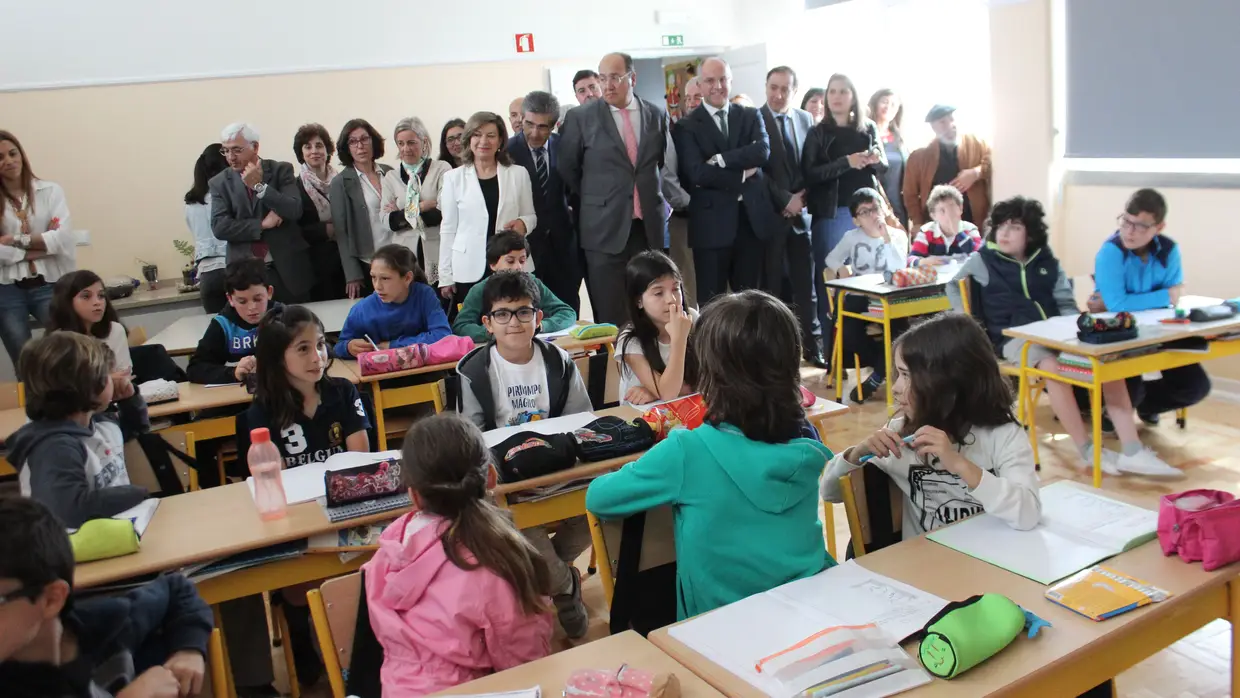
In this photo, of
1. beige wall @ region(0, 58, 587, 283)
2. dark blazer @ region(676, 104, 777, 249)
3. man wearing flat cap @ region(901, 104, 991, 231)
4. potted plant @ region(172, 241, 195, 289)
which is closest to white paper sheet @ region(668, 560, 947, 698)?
dark blazer @ region(676, 104, 777, 249)

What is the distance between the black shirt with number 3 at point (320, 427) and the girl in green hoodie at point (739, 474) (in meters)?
1.25

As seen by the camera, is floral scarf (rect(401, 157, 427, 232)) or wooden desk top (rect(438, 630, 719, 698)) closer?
wooden desk top (rect(438, 630, 719, 698))

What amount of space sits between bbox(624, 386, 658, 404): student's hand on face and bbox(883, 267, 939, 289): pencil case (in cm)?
223

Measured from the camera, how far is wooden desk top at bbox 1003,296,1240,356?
3.50 metres

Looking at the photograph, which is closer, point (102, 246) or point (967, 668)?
point (967, 668)

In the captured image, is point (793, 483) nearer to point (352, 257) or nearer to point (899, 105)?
point (352, 257)

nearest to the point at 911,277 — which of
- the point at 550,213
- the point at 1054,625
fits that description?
the point at 550,213

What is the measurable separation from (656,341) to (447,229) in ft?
7.09

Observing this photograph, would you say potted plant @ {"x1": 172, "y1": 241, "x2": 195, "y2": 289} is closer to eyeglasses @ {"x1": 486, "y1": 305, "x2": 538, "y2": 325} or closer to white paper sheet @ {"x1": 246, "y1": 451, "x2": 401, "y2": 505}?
eyeglasses @ {"x1": 486, "y1": 305, "x2": 538, "y2": 325}

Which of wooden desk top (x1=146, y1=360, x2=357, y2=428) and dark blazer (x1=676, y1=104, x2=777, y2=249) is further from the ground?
dark blazer (x1=676, y1=104, x2=777, y2=249)

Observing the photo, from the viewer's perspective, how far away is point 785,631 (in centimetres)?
151

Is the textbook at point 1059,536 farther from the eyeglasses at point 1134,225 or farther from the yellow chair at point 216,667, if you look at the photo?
the eyeglasses at point 1134,225

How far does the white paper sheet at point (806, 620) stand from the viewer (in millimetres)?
1364

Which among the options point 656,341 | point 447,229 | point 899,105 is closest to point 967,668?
point 656,341
